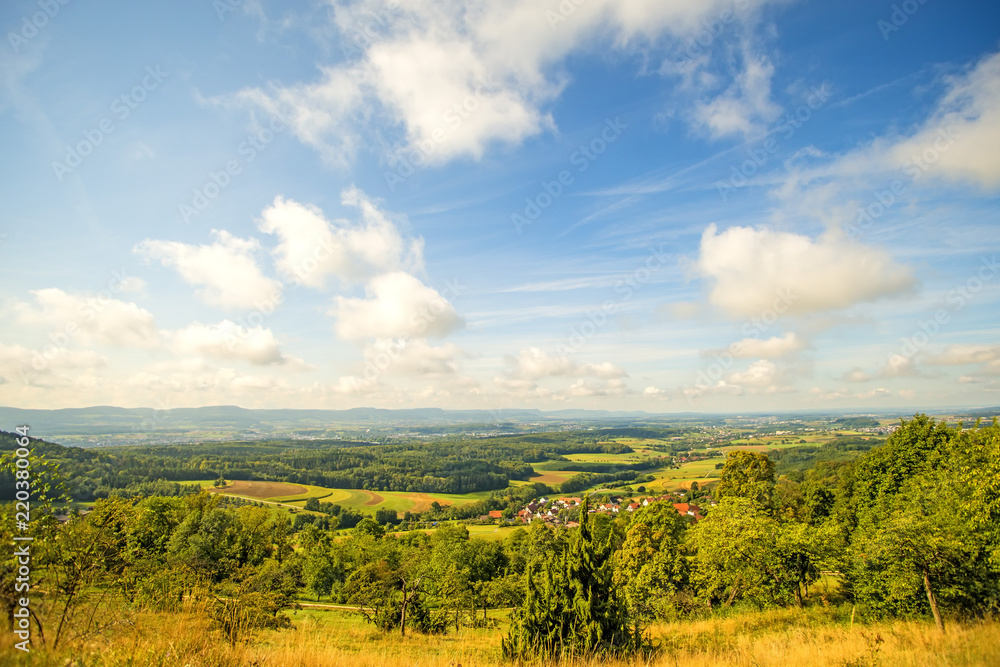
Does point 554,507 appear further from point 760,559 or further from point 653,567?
point 760,559

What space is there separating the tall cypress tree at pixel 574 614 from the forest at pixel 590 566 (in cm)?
3

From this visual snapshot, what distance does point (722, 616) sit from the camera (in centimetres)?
1772

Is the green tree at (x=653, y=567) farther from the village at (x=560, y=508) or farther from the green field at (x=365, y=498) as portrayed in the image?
the green field at (x=365, y=498)

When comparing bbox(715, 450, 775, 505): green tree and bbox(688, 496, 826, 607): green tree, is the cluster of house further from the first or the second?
bbox(688, 496, 826, 607): green tree

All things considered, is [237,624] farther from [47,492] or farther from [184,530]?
[184,530]

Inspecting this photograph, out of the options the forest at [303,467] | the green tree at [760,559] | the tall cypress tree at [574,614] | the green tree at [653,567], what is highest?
the tall cypress tree at [574,614]

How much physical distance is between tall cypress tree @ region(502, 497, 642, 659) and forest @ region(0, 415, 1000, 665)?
0.03 metres

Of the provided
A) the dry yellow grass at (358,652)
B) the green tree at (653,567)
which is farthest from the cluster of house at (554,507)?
the dry yellow grass at (358,652)

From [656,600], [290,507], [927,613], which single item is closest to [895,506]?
[927,613]

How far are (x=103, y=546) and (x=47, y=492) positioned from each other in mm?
1169

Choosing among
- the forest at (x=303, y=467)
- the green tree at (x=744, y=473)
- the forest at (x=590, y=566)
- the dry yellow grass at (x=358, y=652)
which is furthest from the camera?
the forest at (x=303, y=467)

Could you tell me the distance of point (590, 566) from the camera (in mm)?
8242

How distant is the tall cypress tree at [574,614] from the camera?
24.6ft

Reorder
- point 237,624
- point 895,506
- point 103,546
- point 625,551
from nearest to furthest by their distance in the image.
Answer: point 103,546, point 237,624, point 895,506, point 625,551
